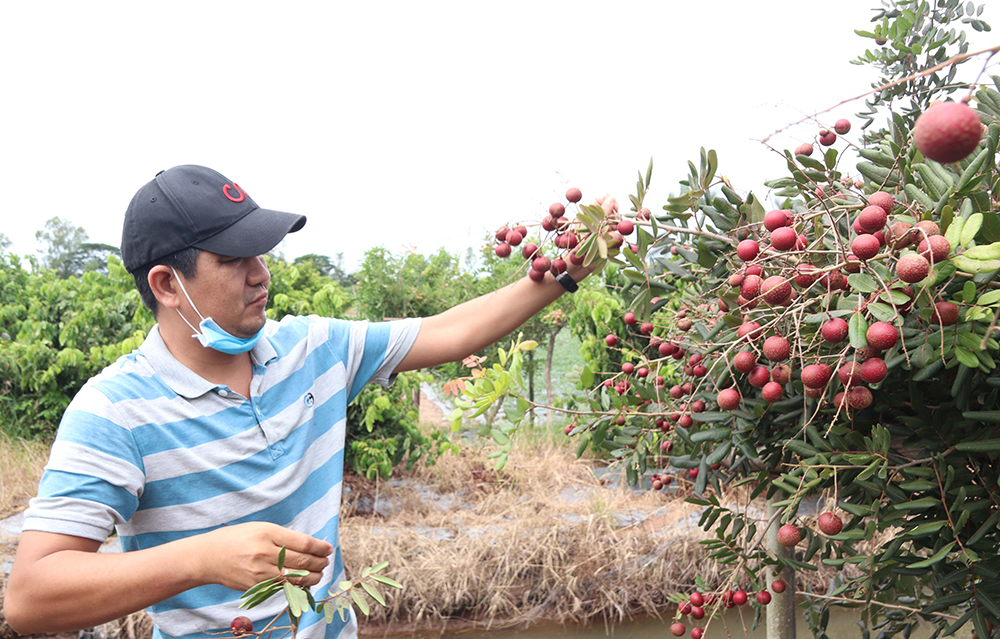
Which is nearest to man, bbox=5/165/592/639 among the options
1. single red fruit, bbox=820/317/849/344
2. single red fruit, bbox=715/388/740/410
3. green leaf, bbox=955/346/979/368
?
single red fruit, bbox=715/388/740/410

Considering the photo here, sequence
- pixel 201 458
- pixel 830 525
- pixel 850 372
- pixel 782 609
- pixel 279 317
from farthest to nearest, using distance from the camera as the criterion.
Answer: pixel 279 317 → pixel 782 609 → pixel 201 458 → pixel 830 525 → pixel 850 372

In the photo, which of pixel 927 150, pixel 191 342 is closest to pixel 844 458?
pixel 927 150

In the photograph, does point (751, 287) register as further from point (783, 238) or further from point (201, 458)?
point (201, 458)

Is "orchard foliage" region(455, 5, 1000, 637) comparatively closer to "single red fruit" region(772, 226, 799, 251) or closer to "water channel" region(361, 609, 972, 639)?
"single red fruit" region(772, 226, 799, 251)

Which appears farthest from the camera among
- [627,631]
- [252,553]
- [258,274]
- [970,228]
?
[627,631]

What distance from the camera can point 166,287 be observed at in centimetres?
147

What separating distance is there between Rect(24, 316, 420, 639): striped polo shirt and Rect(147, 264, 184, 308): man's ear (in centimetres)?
10

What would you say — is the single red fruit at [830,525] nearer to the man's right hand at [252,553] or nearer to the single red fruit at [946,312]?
the single red fruit at [946,312]

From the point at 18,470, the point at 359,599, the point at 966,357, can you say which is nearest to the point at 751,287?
the point at 966,357

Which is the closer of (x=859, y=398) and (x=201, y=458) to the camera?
(x=859, y=398)

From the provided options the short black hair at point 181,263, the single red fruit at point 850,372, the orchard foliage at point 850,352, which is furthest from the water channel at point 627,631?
the single red fruit at point 850,372

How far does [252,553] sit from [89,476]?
0.39 metres

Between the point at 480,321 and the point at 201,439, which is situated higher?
the point at 480,321

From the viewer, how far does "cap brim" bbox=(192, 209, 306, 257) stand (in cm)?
142
